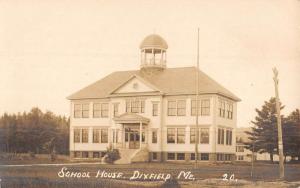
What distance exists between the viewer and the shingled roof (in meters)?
21.9

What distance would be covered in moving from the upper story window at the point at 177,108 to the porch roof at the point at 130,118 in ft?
3.84

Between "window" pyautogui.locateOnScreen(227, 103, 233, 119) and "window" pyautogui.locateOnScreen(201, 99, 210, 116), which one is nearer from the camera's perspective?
"window" pyautogui.locateOnScreen(227, 103, 233, 119)

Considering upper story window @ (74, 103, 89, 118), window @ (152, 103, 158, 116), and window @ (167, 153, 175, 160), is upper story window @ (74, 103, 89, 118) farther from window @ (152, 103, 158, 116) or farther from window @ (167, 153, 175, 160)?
window @ (167, 153, 175, 160)

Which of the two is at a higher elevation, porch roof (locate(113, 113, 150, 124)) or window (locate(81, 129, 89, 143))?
porch roof (locate(113, 113, 150, 124))

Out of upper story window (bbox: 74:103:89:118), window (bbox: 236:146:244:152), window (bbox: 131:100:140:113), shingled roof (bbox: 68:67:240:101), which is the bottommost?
window (bbox: 236:146:244:152)

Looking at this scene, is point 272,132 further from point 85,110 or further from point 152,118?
point 85,110

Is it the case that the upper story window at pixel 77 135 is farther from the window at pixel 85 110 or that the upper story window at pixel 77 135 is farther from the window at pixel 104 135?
the window at pixel 104 135

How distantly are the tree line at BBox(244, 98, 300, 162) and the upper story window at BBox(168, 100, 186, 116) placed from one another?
453 cm

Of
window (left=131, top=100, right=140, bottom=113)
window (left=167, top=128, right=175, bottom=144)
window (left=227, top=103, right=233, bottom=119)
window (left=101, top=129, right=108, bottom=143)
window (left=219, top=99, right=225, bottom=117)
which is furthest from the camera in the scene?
window (left=131, top=100, right=140, bottom=113)

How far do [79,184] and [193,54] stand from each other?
5.60 meters

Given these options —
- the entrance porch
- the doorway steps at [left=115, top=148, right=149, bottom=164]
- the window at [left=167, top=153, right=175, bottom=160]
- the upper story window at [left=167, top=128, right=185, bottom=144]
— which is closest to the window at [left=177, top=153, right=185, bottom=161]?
the window at [left=167, top=153, right=175, bottom=160]

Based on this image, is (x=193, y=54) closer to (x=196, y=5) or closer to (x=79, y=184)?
(x=196, y=5)

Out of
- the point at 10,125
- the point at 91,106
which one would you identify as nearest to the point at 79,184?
the point at 10,125

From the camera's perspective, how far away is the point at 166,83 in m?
27.6
